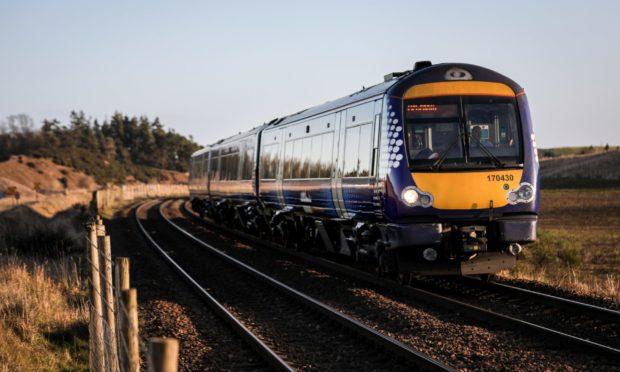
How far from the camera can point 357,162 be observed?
13.7m

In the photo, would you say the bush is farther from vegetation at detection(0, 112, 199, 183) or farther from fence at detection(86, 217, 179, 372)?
vegetation at detection(0, 112, 199, 183)

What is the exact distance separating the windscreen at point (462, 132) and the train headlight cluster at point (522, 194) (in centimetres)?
38

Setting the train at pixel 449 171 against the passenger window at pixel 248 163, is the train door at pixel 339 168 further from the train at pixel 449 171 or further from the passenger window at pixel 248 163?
the passenger window at pixel 248 163

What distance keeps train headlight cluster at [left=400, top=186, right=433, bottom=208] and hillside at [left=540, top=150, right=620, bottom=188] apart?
48.7m

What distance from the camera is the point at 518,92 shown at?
1214cm

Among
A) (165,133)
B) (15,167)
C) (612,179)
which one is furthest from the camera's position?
(165,133)

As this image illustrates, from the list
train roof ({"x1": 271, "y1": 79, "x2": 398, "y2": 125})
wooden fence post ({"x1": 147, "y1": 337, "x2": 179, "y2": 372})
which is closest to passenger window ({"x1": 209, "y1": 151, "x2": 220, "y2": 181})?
train roof ({"x1": 271, "y1": 79, "x2": 398, "y2": 125})

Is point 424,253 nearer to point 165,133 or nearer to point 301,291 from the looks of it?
point 301,291

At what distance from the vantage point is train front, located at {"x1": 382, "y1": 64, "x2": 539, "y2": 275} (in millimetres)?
11656

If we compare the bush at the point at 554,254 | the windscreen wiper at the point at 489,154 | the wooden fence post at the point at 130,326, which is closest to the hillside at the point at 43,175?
the bush at the point at 554,254

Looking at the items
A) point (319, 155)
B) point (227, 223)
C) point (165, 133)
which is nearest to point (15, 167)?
point (165, 133)

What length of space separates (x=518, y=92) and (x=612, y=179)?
2114 inches

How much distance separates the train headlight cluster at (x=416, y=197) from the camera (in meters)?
11.6

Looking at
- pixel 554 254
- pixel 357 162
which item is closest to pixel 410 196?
pixel 357 162
